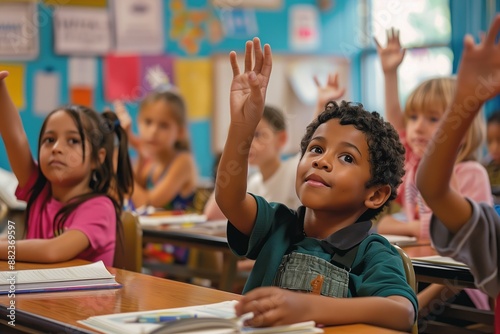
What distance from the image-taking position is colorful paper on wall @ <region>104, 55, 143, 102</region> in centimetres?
553

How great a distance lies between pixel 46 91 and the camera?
5277 millimetres

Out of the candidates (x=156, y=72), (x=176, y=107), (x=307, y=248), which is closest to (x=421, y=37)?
(x=156, y=72)

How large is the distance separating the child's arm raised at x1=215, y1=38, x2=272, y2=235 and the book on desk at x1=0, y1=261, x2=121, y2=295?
325 mm

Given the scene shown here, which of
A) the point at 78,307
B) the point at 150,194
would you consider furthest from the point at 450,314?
the point at 150,194

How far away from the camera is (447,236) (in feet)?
4.45

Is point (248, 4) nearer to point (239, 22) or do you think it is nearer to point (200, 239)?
point (239, 22)

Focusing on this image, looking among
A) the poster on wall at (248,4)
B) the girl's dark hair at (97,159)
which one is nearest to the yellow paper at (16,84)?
the poster on wall at (248,4)

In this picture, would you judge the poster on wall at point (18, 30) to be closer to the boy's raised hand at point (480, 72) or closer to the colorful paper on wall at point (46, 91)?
the colorful paper on wall at point (46, 91)

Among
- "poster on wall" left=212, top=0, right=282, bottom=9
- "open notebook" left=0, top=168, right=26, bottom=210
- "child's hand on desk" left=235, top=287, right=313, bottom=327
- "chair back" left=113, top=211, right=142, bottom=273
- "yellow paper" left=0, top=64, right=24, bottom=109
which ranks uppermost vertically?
"poster on wall" left=212, top=0, right=282, bottom=9

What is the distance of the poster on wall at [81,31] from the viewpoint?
5.34m

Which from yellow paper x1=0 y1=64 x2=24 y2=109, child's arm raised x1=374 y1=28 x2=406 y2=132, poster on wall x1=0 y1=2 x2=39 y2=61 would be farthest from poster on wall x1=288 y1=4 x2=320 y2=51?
child's arm raised x1=374 y1=28 x2=406 y2=132

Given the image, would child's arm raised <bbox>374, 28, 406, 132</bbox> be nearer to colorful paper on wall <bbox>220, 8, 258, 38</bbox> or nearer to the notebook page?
the notebook page

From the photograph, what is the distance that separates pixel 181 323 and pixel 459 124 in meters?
0.52

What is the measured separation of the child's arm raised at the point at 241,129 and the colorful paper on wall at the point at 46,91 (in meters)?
3.85
